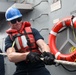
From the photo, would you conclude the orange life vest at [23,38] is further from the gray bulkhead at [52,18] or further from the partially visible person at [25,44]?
the gray bulkhead at [52,18]

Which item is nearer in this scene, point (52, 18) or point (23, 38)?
point (23, 38)

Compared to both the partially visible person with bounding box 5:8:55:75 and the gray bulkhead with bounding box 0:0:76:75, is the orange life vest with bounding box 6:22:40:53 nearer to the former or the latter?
the partially visible person with bounding box 5:8:55:75

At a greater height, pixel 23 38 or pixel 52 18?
pixel 52 18

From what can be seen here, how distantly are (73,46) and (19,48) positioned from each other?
1.18 meters

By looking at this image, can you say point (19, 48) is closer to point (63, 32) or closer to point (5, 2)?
point (63, 32)

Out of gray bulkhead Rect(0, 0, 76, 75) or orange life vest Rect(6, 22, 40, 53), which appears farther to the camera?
gray bulkhead Rect(0, 0, 76, 75)

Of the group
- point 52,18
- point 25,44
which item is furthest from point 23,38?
point 52,18

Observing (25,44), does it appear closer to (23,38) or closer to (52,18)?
(23,38)

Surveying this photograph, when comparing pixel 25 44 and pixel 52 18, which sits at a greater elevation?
pixel 52 18

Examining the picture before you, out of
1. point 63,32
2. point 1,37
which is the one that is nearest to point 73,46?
point 63,32

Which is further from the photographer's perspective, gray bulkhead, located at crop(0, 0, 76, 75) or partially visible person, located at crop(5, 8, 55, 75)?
gray bulkhead, located at crop(0, 0, 76, 75)

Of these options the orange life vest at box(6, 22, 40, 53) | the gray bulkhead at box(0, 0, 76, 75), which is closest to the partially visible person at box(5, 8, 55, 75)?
the orange life vest at box(6, 22, 40, 53)

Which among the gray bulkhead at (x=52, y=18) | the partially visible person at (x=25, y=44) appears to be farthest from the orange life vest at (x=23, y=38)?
the gray bulkhead at (x=52, y=18)

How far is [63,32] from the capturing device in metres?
3.87
